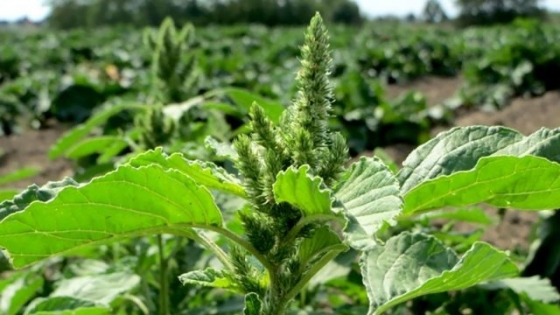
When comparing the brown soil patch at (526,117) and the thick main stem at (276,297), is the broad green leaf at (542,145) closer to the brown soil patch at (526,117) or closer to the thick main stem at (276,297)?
the thick main stem at (276,297)

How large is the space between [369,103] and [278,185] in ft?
29.4

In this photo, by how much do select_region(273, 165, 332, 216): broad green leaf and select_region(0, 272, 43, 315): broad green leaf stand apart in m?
1.29

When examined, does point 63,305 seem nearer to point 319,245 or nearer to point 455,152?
point 319,245

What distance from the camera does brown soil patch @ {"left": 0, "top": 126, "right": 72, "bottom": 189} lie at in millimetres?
7789

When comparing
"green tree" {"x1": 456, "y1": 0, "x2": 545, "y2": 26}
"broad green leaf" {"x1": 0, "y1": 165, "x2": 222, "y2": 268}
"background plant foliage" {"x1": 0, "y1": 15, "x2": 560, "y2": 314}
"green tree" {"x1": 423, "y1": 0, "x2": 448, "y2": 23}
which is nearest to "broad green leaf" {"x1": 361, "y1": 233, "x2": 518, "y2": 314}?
"background plant foliage" {"x1": 0, "y1": 15, "x2": 560, "y2": 314}

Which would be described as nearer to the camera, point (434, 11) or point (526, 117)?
point (526, 117)

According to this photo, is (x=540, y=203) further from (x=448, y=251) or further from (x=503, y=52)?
(x=503, y=52)

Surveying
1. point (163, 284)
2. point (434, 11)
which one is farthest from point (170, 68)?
point (434, 11)

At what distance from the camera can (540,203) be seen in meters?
1.32

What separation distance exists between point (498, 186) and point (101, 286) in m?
1.33

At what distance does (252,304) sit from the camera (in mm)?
1285

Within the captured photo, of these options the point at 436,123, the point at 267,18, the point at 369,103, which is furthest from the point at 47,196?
the point at 267,18

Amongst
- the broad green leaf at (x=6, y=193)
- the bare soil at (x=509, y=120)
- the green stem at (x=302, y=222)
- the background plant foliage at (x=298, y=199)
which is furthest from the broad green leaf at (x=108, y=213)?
the bare soil at (x=509, y=120)

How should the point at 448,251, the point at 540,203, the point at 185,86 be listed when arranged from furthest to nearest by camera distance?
the point at 185,86
the point at 448,251
the point at 540,203
